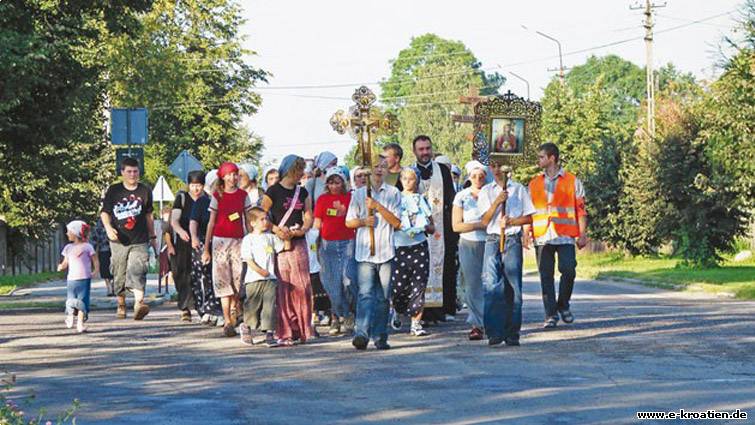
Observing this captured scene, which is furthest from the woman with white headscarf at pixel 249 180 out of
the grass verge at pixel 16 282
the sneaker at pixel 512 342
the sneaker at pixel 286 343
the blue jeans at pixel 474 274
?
the grass verge at pixel 16 282

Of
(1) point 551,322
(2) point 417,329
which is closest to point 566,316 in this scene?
(1) point 551,322

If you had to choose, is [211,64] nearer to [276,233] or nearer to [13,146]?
[13,146]

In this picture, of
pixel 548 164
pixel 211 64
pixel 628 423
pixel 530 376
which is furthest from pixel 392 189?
pixel 211 64

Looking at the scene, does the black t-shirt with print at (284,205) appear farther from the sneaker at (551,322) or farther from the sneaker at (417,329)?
the sneaker at (551,322)

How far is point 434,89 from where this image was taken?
4975 inches

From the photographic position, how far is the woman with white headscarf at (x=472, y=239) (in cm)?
1602

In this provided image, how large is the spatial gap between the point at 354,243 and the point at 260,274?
1147mm

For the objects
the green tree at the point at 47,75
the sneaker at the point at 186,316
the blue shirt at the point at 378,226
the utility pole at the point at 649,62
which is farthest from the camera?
the utility pole at the point at 649,62

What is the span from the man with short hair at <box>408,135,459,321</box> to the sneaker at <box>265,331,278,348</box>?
2.35 metres

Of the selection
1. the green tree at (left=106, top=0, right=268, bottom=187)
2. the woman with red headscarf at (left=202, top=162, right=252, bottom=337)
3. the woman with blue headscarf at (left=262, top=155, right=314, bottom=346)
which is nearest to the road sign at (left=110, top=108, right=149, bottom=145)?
the woman with red headscarf at (left=202, top=162, right=252, bottom=337)

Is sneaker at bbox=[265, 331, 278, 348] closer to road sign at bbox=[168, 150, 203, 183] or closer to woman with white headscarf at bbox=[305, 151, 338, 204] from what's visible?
woman with white headscarf at bbox=[305, 151, 338, 204]

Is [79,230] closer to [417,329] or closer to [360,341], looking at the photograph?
[417,329]

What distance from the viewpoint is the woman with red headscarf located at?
1784cm

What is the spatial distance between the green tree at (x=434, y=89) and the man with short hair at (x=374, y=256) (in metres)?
102
